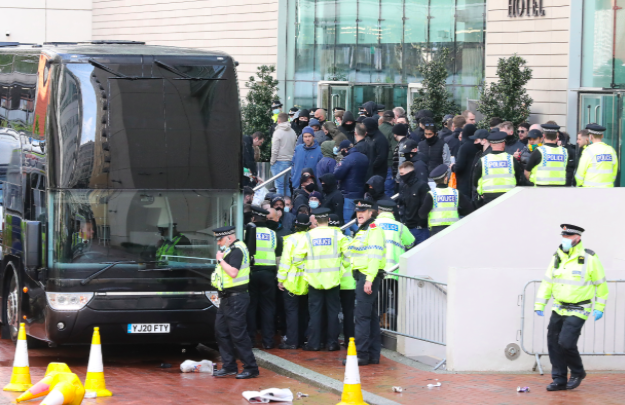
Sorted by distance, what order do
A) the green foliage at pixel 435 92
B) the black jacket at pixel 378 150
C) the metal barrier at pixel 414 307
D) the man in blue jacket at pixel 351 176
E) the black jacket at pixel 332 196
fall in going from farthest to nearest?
the green foliage at pixel 435 92, the black jacket at pixel 378 150, the man in blue jacket at pixel 351 176, the black jacket at pixel 332 196, the metal barrier at pixel 414 307

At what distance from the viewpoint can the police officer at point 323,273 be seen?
42.1ft

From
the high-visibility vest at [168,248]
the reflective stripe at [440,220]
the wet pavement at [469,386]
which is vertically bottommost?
the wet pavement at [469,386]

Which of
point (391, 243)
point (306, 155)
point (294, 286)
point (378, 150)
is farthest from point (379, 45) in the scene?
point (294, 286)

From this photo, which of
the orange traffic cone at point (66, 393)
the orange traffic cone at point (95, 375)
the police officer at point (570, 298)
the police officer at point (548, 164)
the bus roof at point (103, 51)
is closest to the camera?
the orange traffic cone at point (66, 393)

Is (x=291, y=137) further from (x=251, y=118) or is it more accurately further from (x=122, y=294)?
(x=122, y=294)

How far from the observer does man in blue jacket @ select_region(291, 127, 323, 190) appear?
18094 millimetres

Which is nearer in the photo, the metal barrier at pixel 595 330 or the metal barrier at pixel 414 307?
the metal barrier at pixel 595 330

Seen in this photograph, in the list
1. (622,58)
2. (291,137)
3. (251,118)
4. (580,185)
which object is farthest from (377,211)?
(251,118)

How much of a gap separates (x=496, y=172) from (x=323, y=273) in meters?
3.21

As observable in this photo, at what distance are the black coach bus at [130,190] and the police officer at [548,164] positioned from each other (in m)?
4.46

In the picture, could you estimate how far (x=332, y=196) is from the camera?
16.0 metres

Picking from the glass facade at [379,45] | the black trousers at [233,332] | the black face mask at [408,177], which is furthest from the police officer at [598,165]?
the glass facade at [379,45]

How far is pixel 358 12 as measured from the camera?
2820 centimetres

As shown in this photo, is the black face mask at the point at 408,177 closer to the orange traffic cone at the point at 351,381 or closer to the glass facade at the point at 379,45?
the orange traffic cone at the point at 351,381
